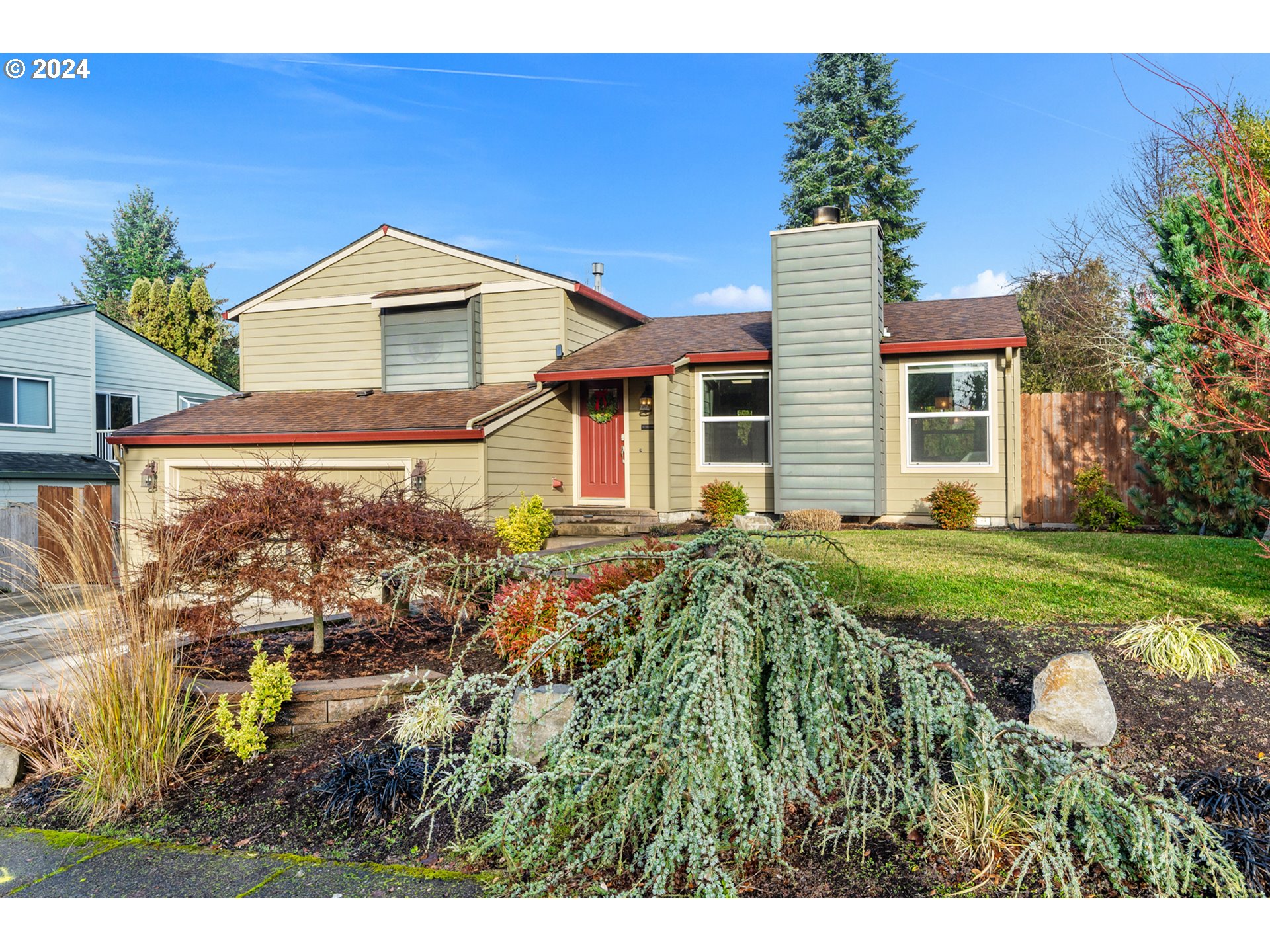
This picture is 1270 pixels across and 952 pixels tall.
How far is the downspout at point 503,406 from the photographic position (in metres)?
10.8

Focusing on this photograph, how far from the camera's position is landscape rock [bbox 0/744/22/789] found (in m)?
3.69

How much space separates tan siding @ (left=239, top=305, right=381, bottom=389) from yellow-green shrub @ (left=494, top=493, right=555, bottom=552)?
5430mm

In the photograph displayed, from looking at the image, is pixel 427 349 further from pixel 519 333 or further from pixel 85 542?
pixel 85 542

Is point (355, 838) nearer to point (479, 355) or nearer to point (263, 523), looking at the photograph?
point (263, 523)

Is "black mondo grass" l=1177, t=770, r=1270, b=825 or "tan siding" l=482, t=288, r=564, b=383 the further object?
"tan siding" l=482, t=288, r=564, b=383

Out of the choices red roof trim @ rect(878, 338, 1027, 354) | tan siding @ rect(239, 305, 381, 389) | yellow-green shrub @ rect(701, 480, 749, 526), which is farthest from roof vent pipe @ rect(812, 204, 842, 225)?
tan siding @ rect(239, 305, 381, 389)

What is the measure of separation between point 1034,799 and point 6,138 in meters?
15.7

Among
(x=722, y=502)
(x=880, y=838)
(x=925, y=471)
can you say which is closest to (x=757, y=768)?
(x=880, y=838)

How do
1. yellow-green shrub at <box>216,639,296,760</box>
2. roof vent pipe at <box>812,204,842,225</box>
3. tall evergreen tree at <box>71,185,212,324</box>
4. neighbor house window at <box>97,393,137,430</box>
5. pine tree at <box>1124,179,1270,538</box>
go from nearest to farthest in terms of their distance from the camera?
1. yellow-green shrub at <box>216,639,296,760</box>
2. pine tree at <box>1124,179,1270,538</box>
3. roof vent pipe at <box>812,204,842,225</box>
4. neighbor house window at <box>97,393,137,430</box>
5. tall evergreen tree at <box>71,185,212,324</box>

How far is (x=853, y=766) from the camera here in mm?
2979

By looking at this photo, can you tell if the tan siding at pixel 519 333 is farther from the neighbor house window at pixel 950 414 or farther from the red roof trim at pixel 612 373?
the neighbor house window at pixel 950 414

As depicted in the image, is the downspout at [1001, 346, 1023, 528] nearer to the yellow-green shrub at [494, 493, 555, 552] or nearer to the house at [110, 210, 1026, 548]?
the house at [110, 210, 1026, 548]

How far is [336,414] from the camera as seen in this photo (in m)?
12.6

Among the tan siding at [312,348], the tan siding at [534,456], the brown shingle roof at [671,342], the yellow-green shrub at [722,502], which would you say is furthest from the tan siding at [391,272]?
the yellow-green shrub at [722,502]
